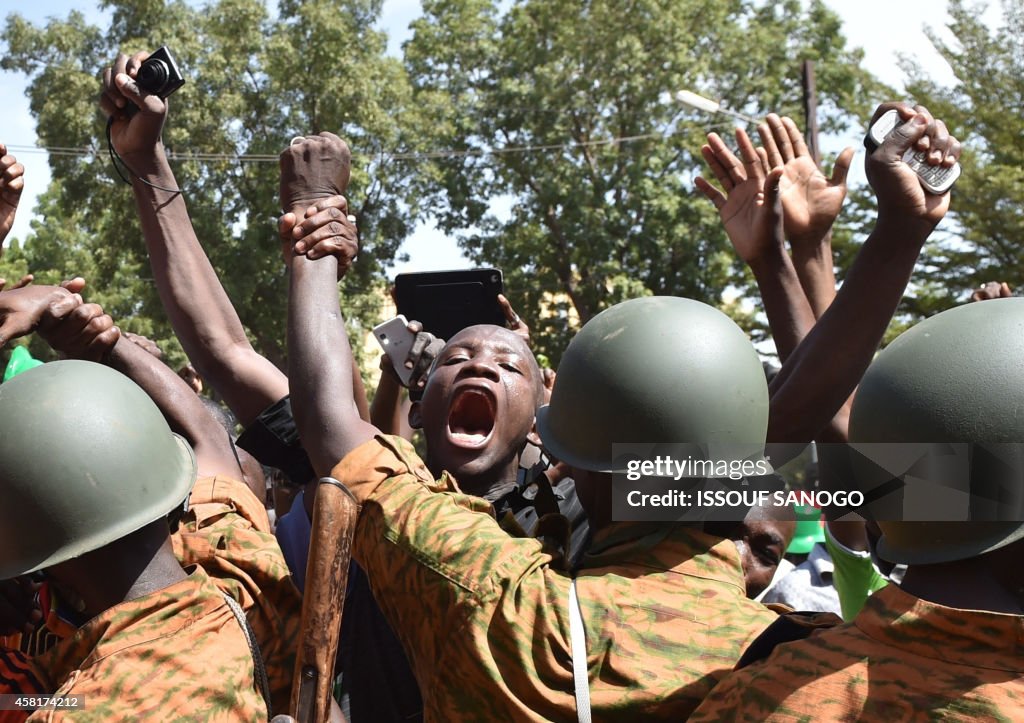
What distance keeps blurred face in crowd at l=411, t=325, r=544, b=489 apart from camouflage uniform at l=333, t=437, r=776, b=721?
97 centimetres

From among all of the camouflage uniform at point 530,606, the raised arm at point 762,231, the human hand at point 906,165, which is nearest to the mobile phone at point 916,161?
the human hand at point 906,165

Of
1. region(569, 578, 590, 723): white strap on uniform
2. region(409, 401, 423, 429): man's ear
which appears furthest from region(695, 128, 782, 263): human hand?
region(569, 578, 590, 723): white strap on uniform

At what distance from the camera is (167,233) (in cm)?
346

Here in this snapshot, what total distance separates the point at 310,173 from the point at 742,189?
161 centimetres

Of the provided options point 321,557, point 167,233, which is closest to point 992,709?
point 321,557

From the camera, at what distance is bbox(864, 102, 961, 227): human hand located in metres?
2.66

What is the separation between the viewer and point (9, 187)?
353cm

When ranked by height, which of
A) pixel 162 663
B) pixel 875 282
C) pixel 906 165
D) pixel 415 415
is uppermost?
pixel 906 165

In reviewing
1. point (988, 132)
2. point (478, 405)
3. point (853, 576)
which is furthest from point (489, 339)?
point (988, 132)

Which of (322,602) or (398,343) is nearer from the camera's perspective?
(322,602)

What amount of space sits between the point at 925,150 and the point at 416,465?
4.83 ft

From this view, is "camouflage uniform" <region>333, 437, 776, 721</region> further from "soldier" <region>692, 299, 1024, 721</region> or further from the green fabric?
the green fabric

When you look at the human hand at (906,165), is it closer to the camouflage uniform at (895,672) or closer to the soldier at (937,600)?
the soldier at (937,600)

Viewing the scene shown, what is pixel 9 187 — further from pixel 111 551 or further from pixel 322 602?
pixel 322 602
